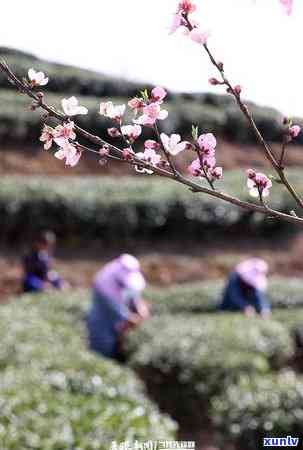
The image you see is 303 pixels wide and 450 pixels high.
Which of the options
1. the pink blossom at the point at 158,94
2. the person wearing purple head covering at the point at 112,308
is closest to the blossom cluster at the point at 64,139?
the pink blossom at the point at 158,94

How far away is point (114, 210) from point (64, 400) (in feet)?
29.5

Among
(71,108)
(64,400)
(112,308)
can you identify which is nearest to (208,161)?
(71,108)

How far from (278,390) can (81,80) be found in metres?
16.1

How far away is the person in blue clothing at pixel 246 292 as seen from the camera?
9.13 m

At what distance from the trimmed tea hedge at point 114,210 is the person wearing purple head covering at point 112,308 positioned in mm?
4940

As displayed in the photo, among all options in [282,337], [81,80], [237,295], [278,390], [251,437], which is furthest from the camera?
[81,80]

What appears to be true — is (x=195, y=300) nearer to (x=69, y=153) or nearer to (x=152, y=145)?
(x=152, y=145)

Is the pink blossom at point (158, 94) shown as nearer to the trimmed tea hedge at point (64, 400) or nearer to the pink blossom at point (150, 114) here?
the pink blossom at point (150, 114)

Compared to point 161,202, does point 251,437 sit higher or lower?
higher

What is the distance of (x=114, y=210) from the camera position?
1319 cm

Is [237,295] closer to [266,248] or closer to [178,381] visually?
[178,381]

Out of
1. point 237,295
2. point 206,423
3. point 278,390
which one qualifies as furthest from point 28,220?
point 278,390

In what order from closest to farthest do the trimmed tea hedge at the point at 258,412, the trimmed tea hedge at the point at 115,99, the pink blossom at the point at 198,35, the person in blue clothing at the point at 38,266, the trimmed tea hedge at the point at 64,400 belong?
the pink blossom at the point at 198,35, the trimmed tea hedge at the point at 64,400, the trimmed tea hedge at the point at 258,412, the person in blue clothing at the point at 38,266, the trimmed tea hedge at the point at 115,99

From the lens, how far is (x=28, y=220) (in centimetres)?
1263
